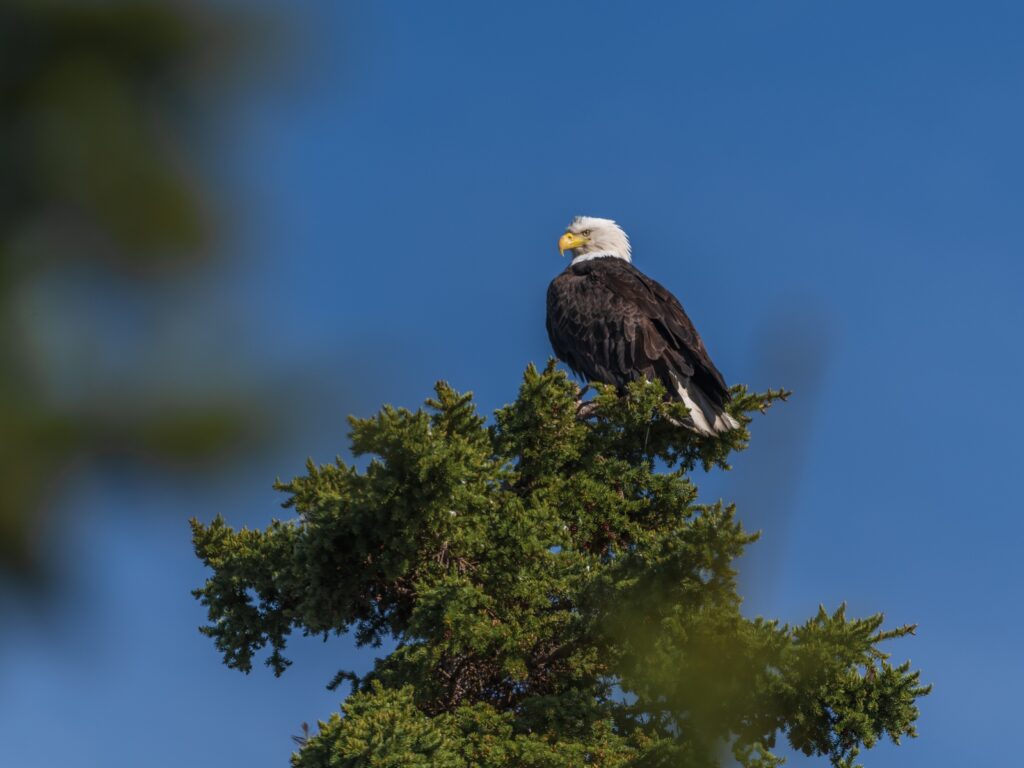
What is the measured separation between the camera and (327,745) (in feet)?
27.5

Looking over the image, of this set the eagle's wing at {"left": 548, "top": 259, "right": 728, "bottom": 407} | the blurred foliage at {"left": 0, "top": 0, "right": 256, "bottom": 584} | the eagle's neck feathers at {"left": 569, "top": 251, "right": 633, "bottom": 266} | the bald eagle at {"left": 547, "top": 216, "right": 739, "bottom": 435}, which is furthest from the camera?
the eagle's neck feathers at {"left": 569, "top": 251, "right": 633, "bottom": 266}

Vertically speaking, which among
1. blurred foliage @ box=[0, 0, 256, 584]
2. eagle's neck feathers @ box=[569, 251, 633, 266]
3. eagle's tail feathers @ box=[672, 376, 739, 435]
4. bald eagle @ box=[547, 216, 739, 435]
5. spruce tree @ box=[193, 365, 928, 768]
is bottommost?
blurred foliage @ box=[0, 0, 256, 584]

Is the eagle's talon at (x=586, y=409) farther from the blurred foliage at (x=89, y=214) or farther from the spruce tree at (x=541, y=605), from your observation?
the blurred foliage at (x=89, y=214)

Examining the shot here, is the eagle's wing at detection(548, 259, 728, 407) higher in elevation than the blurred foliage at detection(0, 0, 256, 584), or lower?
higher

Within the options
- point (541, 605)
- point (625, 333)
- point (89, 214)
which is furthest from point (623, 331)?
point (89, 214)

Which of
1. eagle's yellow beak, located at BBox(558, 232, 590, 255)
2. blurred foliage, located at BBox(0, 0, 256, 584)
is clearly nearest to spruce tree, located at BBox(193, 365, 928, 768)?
blurred foliage, located at BBox(0, 0, 256, 584)

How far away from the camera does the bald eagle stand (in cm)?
1265

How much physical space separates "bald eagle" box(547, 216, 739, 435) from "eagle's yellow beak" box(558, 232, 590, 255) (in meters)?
0.54

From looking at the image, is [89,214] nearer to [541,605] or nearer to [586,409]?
[541,605]

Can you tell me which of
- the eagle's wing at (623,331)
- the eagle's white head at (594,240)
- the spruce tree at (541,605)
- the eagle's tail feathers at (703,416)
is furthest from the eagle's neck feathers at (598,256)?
the spruce tree at (541,605)

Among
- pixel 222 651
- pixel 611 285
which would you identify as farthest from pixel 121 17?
pixel 611 285

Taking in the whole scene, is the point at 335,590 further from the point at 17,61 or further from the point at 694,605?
the point at 17,61

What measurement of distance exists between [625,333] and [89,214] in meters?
11.9

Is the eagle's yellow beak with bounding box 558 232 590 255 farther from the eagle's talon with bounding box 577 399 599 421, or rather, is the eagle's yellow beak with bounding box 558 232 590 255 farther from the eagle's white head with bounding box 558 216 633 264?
the eagle's talon with bounding box 577 399 599 421
